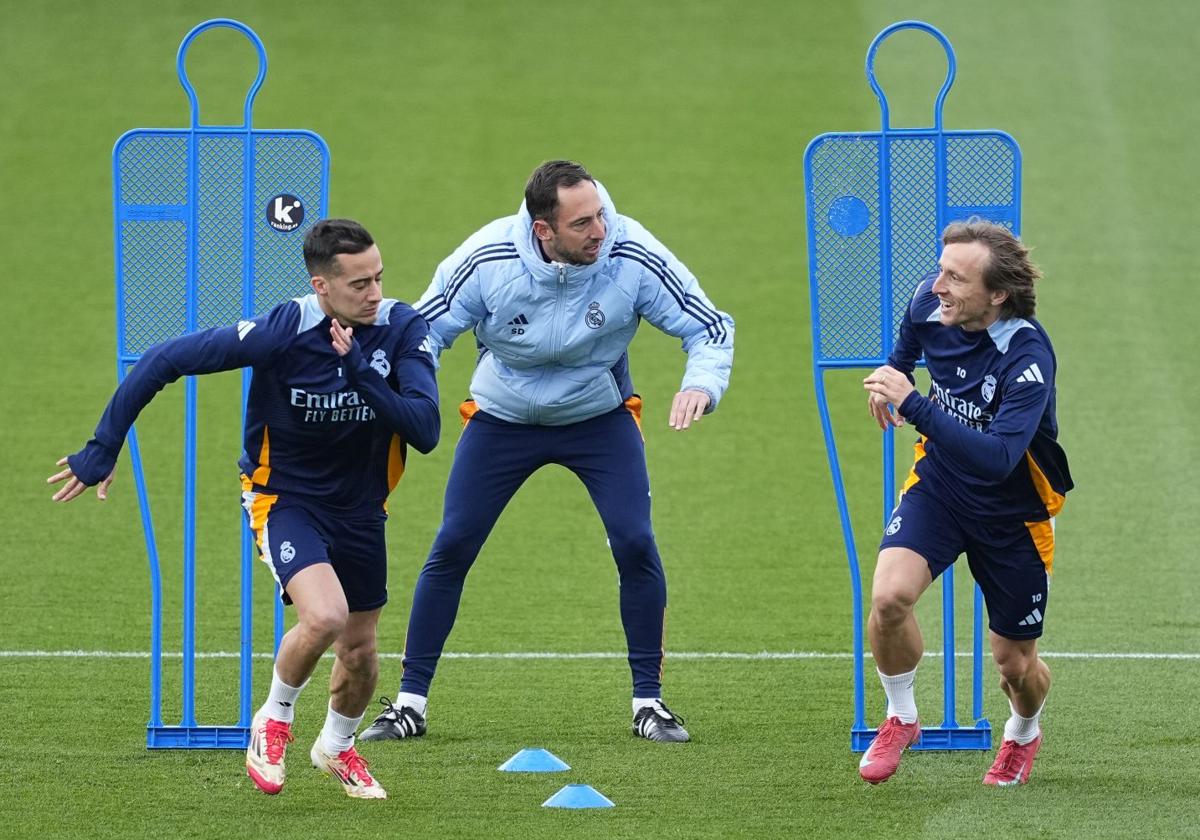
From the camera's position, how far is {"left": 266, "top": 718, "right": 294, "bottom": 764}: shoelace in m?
5.52

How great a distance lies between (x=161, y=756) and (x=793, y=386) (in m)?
6.84

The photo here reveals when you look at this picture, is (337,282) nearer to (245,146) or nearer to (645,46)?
(245,146)

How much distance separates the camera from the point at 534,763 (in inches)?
238

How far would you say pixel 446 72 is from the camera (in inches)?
699

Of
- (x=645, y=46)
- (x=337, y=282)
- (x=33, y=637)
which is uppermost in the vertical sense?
(x=645, y=46)

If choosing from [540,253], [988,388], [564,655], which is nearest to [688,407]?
[540,253]

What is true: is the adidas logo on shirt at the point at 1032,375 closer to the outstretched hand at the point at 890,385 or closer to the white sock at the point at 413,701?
the outstretched hand at the point at 890,385

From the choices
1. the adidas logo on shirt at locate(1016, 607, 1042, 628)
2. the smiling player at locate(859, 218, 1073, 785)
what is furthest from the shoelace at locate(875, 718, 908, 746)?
the adidas logo on shirt at locate(1016, 607, 1042, 628)

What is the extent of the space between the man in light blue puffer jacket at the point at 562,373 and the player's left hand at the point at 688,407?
0.04 metres

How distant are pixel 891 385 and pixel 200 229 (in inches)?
93.5

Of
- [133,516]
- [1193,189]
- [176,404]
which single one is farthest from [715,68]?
[133,516]

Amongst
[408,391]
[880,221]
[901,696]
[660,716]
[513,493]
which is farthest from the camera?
[513,493]

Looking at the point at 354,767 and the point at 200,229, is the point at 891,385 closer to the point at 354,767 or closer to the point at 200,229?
the point at 354,767

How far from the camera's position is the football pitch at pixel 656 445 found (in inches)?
231
